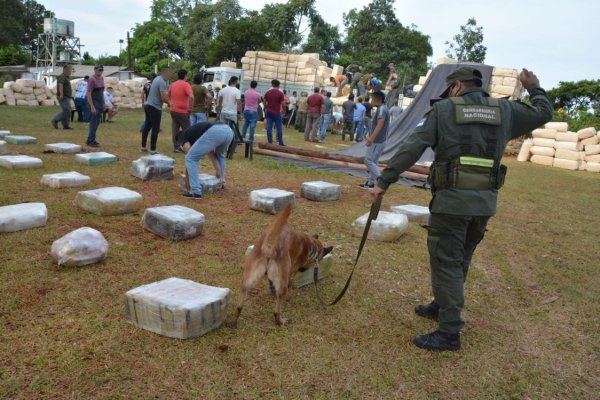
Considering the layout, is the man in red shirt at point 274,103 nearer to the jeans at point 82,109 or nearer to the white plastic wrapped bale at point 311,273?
the jeans at point 82,109

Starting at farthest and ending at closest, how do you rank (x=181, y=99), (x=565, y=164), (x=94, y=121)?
(x=565, y=164) → (x=94, y=121) → (x=181, y=99)

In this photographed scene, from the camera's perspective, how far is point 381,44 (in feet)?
148

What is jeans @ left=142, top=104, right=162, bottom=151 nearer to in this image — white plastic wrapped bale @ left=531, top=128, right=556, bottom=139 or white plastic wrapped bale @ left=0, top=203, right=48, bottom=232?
white plastic wrapped bale @ left=0, top=203, right=48, bottom=232

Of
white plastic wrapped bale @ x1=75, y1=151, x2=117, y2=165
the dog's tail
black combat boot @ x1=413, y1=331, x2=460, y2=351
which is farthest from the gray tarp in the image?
the dog's tail

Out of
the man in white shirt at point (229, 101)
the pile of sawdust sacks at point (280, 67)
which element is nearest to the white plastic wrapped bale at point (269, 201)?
the man in white shirt at point (229, 101)

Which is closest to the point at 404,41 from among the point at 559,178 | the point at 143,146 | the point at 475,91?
the point at 559,178

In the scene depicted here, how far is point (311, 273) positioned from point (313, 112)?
12845 millimetres

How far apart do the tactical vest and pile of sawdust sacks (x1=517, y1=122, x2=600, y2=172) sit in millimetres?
16532

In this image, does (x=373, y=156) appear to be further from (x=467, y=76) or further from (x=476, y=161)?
(x=476, y=161)

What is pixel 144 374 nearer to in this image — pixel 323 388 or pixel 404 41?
pixel 323 388

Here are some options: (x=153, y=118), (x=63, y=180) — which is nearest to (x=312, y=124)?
(x=153, y=118)

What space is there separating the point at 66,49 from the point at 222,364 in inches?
2099

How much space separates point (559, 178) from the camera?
13.5 meters

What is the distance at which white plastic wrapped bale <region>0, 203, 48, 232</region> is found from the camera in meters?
4.21
